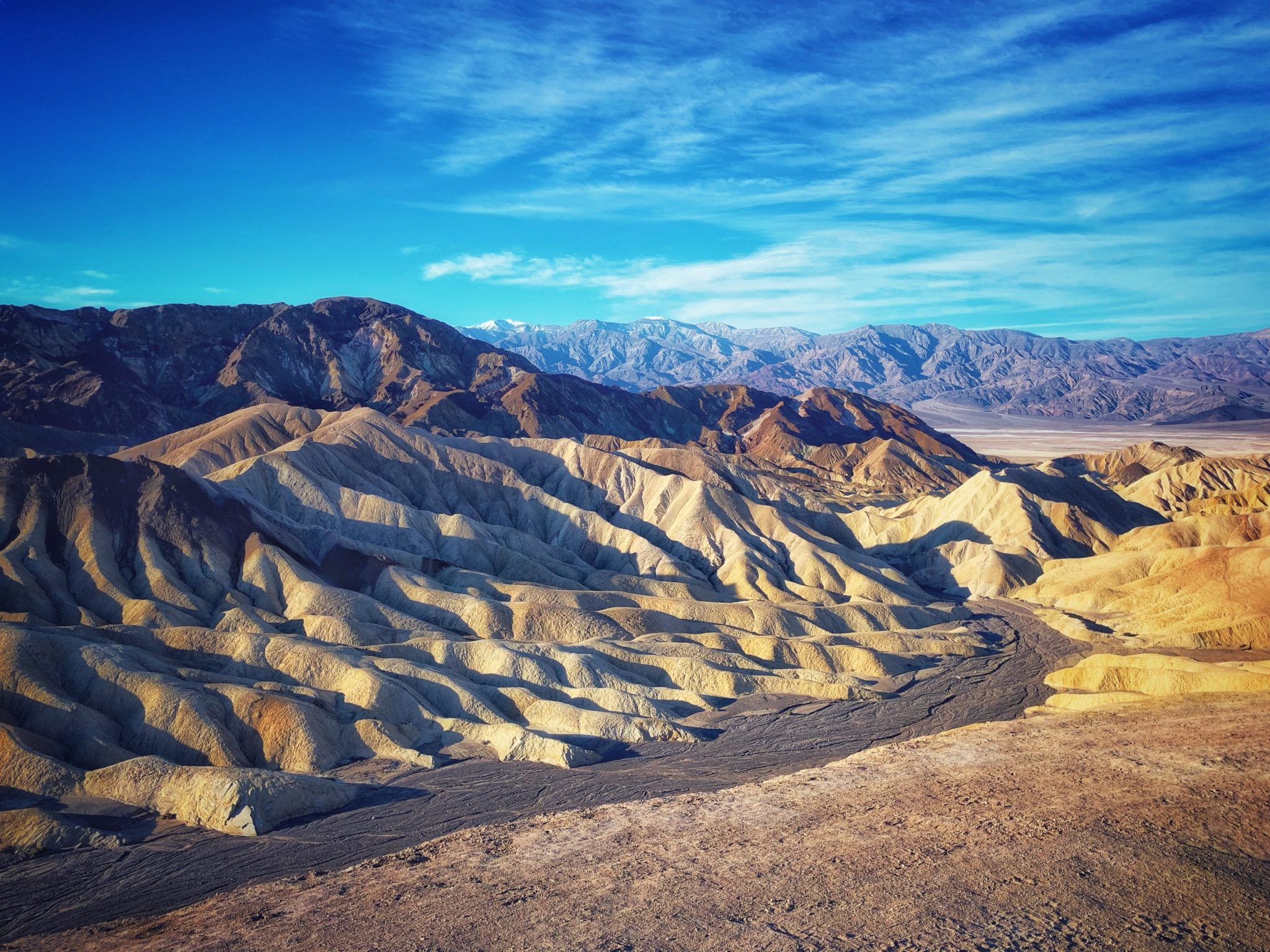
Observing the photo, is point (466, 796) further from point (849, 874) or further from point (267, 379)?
point (267, 379)

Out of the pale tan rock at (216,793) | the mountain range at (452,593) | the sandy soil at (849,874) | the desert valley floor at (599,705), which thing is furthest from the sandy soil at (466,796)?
the sandy soil at (849,874)

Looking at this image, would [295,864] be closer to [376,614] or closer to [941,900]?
[941,900]

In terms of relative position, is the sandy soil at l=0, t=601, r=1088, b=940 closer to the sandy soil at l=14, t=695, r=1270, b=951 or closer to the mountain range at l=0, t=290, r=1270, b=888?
the mountain range at l=0, t=290, r=1270, b=888

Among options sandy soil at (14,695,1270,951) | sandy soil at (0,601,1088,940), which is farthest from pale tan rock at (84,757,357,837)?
sandy soil at (14,695,1270,951)

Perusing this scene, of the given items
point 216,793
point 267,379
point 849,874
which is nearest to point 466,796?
point 216,793

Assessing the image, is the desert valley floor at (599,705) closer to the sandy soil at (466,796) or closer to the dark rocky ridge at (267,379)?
the sandy soil at (466,796)
